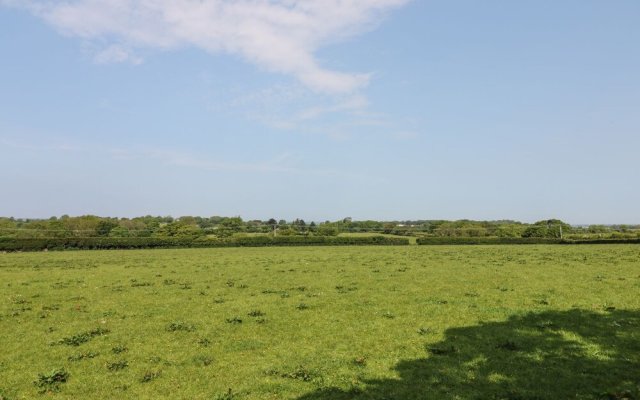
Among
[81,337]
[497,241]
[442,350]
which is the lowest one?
[81,337]

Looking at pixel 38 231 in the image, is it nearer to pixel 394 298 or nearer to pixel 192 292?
pixel 192 292

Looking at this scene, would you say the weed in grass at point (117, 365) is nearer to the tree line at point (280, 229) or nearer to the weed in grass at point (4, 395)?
the weed in grass at point (4, 395)

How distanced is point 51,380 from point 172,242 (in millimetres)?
48444

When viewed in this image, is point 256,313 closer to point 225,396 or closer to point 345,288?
point 345,288

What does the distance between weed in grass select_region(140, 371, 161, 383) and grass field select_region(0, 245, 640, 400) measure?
22 mm

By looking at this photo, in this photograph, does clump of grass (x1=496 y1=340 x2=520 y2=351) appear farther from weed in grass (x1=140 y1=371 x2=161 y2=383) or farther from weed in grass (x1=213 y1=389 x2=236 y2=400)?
weed in grass (x1=140 y1=371 x2=161 y2=383)

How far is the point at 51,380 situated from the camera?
368 inches

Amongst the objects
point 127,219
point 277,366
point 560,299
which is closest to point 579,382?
point 277,366

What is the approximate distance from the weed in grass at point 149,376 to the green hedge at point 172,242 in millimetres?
48032

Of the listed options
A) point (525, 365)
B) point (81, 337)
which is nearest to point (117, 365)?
point (81, 337)

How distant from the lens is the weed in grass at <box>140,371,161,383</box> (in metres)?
9.41

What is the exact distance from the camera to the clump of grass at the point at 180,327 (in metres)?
13.4

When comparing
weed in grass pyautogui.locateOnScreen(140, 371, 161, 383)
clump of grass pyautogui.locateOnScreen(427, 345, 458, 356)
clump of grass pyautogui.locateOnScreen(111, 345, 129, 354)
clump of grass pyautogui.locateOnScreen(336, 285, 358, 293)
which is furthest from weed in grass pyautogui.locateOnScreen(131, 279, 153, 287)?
clump of grass pyautogui.locateOnScreen(427, 345, 458, 356)

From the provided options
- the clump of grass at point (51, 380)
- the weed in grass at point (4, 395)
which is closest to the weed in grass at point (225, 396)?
the clump of grass at point (51, 380)
